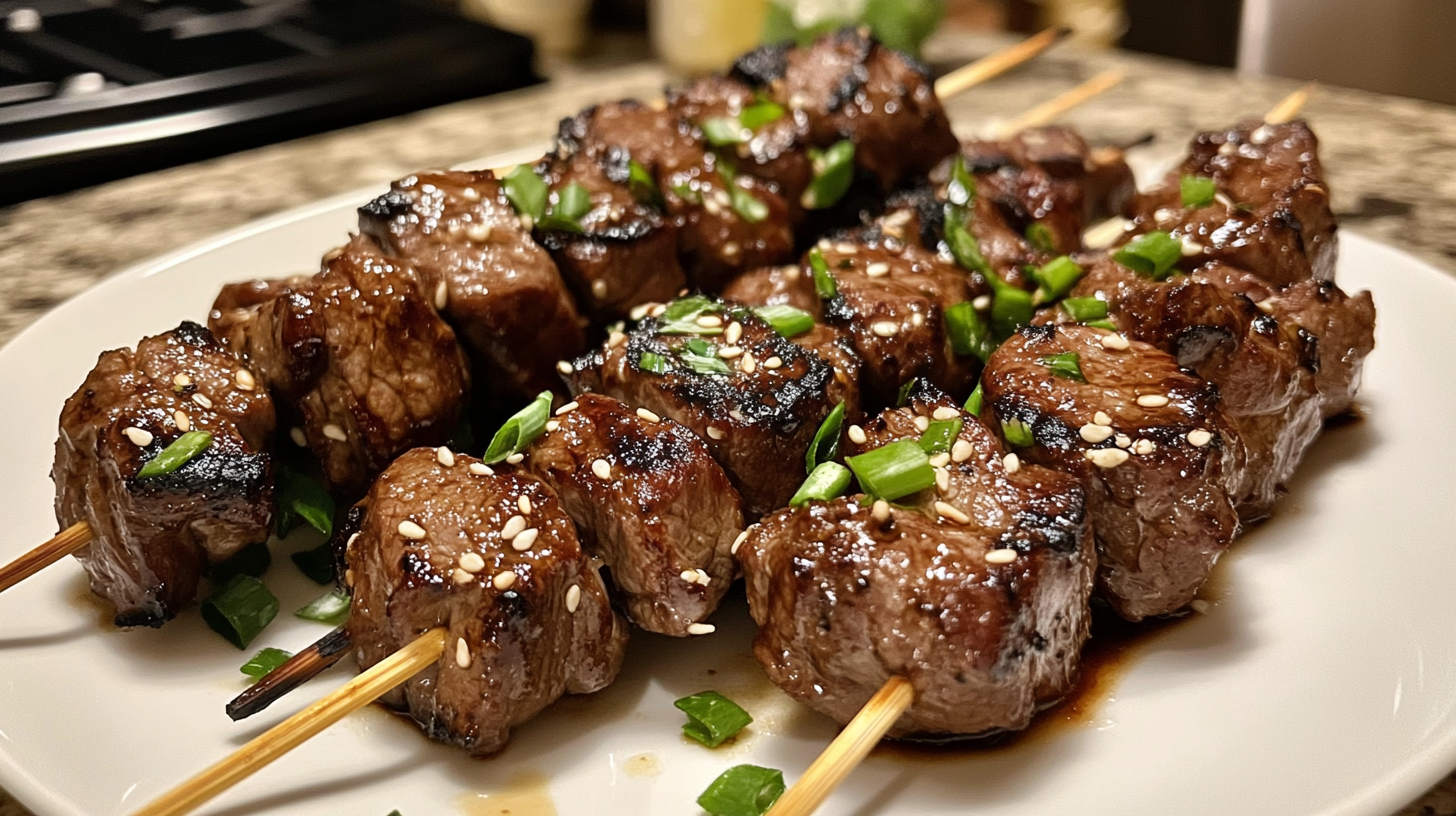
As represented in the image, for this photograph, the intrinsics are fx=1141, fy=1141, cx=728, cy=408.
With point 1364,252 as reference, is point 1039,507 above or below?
above

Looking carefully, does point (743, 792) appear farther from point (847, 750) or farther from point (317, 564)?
point (317, 564)

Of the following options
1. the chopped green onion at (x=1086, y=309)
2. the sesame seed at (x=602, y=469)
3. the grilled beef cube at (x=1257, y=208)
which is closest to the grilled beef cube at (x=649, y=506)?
the sesame seed at (x=602, y=469)

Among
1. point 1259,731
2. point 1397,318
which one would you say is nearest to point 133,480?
point 1259,731

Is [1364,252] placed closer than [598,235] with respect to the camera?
No

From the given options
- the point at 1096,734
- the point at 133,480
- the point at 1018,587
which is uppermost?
the point at 133,480

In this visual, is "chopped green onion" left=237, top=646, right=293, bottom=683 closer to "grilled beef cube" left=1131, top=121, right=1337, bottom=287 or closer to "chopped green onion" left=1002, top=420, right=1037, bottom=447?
"chopped green onion" left=1002, top=420, right=1037, bottom=447

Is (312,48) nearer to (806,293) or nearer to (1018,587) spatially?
(806,293)
